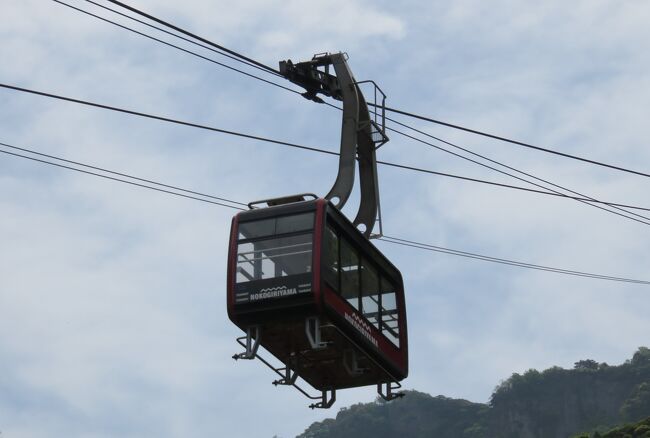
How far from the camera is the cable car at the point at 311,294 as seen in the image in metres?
24.3

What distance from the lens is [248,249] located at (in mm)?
25156

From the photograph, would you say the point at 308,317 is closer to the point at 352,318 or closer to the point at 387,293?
the point at 352,318

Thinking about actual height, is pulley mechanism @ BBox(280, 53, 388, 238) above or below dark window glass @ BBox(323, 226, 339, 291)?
above

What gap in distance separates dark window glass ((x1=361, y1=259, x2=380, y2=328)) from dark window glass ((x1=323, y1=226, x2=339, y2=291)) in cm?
132

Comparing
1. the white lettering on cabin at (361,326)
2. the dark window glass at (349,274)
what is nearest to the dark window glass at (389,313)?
the white lettering on cabin at (361,326)

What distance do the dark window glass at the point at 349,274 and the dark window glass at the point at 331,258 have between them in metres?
0.26

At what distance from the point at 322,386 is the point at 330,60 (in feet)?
24.4

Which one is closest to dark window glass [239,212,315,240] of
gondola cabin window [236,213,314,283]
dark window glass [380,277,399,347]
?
A: gondola cabin window [236,213,314,283]

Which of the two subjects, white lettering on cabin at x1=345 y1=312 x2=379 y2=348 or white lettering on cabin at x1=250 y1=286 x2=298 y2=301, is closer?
white lettering on cabin at x1=250 y1=286 x2=298 y2=301

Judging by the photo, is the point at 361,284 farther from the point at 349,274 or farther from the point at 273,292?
the point at 273,292

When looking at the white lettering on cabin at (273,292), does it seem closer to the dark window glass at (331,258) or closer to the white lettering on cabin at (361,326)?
the dark window glass at (331,258)

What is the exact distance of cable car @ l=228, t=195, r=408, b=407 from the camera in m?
24.3

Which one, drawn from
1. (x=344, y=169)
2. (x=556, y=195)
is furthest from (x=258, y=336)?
(x=556, y=195)

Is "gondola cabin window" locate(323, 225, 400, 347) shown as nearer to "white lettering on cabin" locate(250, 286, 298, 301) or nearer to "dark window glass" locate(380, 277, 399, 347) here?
"dark window glass" locate(380, 277, 399, 347)
